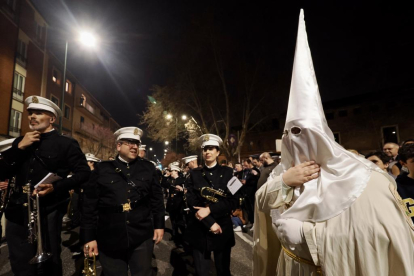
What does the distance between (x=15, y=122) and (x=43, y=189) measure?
83.6ft

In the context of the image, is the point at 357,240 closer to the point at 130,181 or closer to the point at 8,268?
the point at 130,181

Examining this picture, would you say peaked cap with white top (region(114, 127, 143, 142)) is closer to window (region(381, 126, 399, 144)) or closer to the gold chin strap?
the gold chin strap

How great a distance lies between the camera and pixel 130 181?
3035mm

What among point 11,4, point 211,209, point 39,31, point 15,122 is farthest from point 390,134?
point 39,31

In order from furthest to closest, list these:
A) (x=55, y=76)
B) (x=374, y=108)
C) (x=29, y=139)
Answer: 1. (x=55, y=76)
2. (x=374, y=108)
3. (x=29, y=139)

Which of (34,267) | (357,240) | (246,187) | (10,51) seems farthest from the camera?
(10,51)

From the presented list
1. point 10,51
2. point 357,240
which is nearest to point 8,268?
point 357,240

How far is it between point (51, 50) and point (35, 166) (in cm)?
3199

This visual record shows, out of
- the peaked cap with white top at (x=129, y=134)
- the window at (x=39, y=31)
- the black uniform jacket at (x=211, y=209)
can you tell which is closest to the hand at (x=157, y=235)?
the black uniform jacket at (x=211, y=209)

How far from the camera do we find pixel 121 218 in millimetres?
2854

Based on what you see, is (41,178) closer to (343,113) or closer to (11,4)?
(11,4)

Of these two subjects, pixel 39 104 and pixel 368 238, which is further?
pixel 39 104

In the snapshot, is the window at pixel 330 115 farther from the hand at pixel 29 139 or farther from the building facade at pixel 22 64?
the hand at pixel 29 139

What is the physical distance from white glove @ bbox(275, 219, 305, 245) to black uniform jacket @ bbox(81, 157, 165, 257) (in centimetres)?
190
